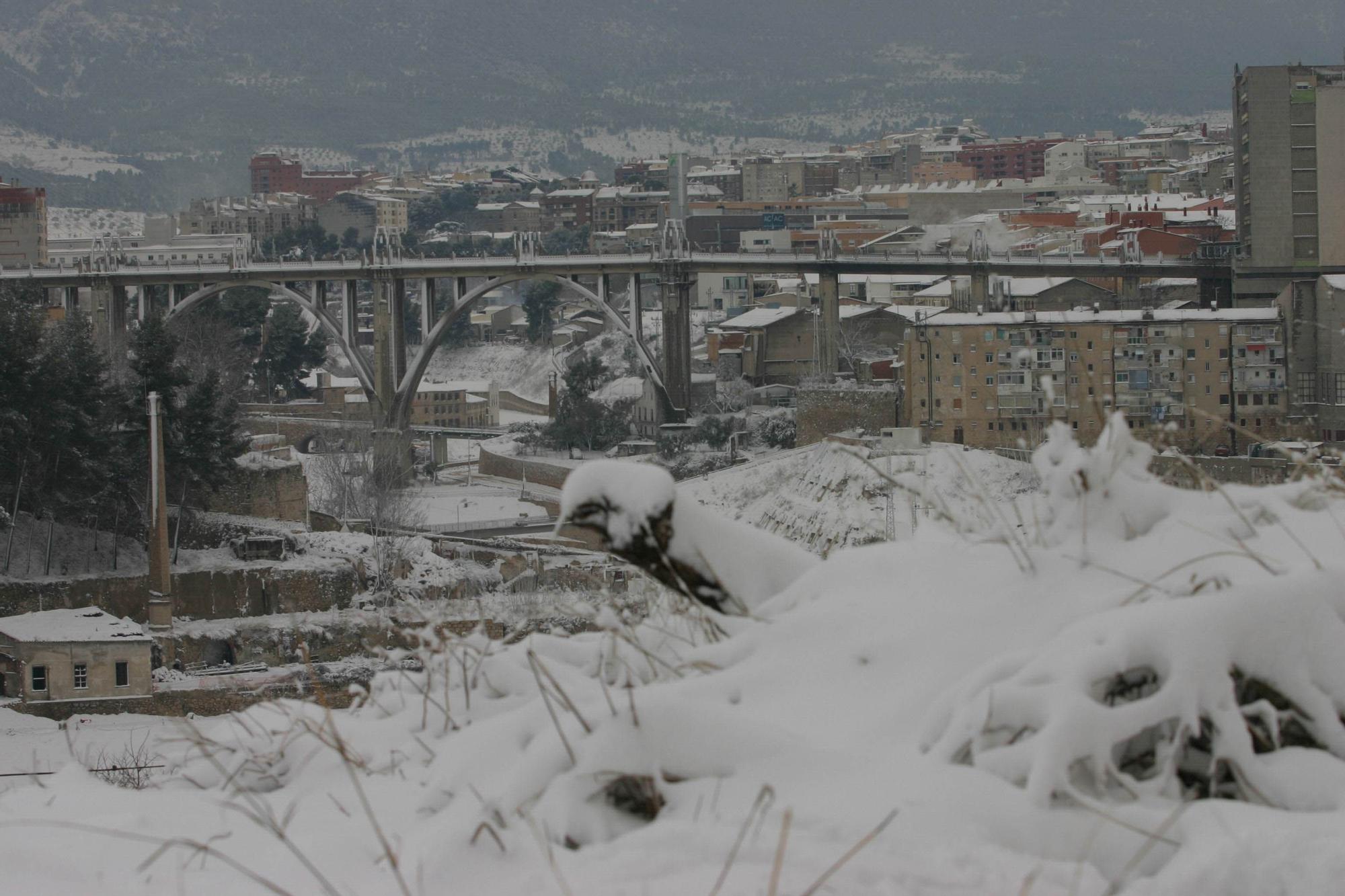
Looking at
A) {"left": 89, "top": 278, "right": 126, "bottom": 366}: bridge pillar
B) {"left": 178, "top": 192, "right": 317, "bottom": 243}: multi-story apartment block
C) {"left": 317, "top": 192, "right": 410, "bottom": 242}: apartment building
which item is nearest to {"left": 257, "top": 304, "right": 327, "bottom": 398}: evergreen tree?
{"left": 89, "top": 278, "right": 126, "bottom": 366}: bridge pillar

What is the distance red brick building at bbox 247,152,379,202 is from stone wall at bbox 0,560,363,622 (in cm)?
9153

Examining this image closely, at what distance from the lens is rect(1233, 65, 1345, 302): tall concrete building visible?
29.8 metres

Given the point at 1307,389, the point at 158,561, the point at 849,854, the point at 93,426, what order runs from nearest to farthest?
the point at 849,854 → the point at 158,561 → the point at 93,426 → the point at 1307,389

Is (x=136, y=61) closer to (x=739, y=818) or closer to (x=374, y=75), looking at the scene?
(x=374, y=75)

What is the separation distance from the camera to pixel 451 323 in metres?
37.5

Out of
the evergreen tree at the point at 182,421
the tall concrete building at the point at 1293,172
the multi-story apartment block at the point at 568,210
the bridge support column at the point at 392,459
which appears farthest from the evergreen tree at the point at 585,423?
the multi-story apartment block at the point at 568,210

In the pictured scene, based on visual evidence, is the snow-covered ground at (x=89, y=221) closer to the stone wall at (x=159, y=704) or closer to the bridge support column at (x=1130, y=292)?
the bridge support column at (x=1130, y=292)

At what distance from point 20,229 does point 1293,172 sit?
37.3 meters

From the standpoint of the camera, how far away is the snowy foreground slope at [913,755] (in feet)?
6.63

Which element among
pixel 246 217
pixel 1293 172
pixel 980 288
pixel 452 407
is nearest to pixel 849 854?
pixel 1293 172

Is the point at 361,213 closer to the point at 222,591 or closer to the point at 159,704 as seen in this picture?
the point at 222,591

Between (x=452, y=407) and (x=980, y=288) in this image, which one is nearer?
(x=980, y=288)

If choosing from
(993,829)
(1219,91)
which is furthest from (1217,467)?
(1219,91)

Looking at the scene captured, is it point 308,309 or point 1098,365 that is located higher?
point 308,309
